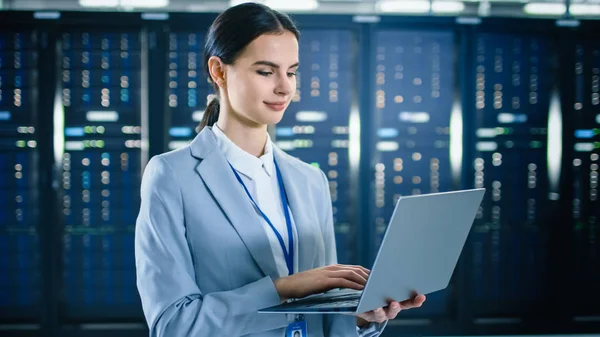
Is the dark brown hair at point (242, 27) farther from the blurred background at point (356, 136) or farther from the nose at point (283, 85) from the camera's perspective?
the blurred background at point (356, 136)

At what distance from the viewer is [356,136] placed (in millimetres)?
2844

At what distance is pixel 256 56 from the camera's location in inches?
34.0

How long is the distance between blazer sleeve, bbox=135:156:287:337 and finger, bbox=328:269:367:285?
0.33 ft

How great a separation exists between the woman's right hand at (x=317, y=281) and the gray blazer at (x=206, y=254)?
0.8 inches

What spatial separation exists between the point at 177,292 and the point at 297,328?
0.24m

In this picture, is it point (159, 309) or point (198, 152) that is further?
point (198, 152)

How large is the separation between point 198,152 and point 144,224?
0.16m

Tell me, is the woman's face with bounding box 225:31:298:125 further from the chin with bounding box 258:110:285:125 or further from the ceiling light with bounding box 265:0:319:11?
the ceiling light with bounding box 265:0:319:11

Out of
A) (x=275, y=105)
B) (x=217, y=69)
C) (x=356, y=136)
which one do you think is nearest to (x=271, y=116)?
(x=275, y=105)

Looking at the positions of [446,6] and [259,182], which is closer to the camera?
[259,182]

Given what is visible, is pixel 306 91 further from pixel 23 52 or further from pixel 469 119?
pixel 23 52

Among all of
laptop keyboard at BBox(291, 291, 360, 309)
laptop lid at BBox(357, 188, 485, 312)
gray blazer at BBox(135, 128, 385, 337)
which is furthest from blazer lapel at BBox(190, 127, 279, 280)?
laptop lid at BBox(357, 188, 485, 312)

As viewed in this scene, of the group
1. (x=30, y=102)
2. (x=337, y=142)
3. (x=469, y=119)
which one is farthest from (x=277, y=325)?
(x=30, y=102)

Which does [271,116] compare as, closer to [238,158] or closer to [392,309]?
[238,158]
